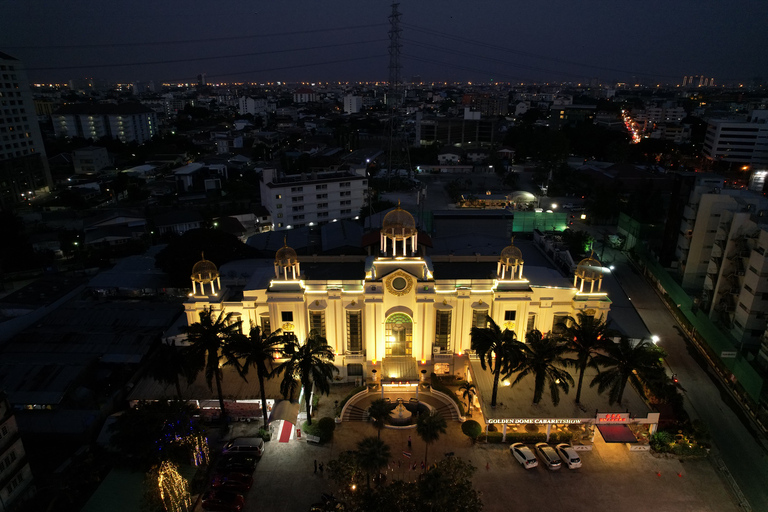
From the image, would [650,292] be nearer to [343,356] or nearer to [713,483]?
[713,483]

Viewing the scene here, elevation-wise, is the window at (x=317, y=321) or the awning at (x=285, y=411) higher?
the window at (x=317, y=321)

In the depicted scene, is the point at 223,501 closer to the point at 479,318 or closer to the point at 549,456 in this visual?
the point at 549,456

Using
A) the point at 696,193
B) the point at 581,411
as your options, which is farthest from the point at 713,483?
the point at 696,193

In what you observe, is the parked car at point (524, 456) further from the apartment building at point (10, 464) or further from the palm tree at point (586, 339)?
the apartment building at point (10, 464)

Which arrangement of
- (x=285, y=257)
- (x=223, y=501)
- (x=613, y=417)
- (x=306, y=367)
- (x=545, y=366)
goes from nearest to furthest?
1. (x=223, y=501)
2. (x=545, y=366)
3. (x=306, y=367)
4. (x=613, y=417)
5. (x=285, y=257)

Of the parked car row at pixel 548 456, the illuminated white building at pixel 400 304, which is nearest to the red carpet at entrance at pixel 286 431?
the illuminated white building at pixel 400 304

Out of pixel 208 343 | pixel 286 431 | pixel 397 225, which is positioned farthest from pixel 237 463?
pixel 397 225
